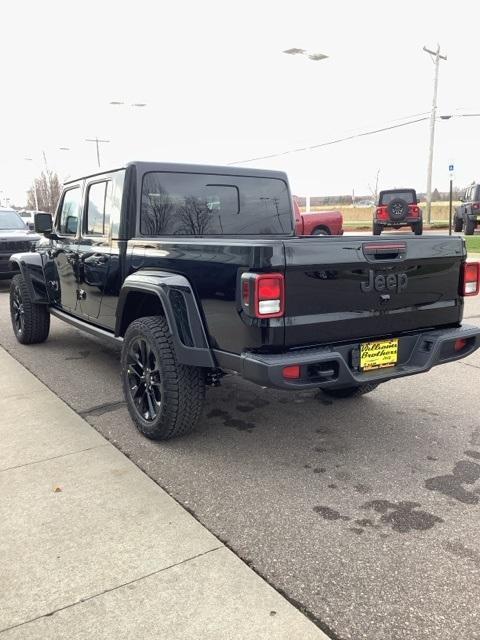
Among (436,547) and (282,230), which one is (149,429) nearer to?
(436,547)

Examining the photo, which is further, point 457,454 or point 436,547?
point 457,454

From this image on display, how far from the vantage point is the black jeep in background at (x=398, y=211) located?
1931 cm

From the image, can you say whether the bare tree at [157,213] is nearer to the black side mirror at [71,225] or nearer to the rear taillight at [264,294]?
the black side mirror at [71,225]

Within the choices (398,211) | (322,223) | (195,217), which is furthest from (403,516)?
(398,211)

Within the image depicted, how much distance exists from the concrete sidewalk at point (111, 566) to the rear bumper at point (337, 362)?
0.80 metres

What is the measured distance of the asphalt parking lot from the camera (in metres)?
2.20

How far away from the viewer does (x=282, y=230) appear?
16.4 feet

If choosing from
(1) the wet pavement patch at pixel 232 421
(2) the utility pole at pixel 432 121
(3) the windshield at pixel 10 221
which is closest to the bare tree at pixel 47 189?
(2) the utility pole at pixel 432 121

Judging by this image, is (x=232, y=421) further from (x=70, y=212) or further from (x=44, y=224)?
(x=44, y=224)

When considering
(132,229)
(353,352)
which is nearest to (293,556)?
(353,352)

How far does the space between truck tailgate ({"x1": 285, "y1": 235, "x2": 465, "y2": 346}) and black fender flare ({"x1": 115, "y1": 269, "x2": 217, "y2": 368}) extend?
576 millimetres

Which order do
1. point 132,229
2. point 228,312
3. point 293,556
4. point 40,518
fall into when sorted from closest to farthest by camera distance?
point 293,556 → point 40,518 → point 228,312 → point 132,229

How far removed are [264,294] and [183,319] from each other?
700mm

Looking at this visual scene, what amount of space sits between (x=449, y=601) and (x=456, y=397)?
2654 millimetres
